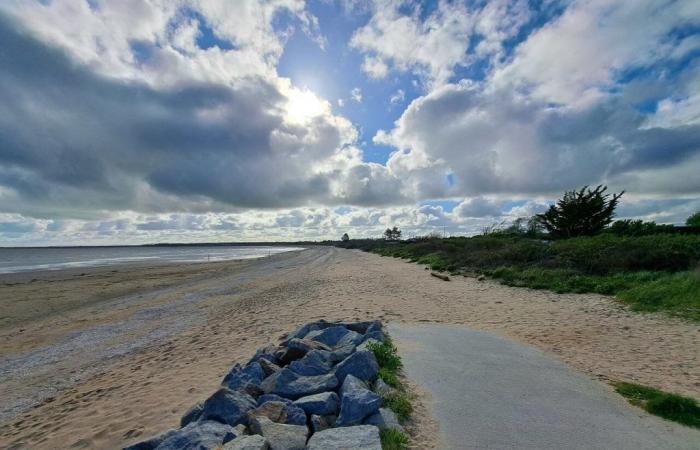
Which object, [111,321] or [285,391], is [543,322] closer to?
[285,391]

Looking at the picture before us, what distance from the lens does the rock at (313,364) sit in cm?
520

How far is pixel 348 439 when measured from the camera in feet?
11.2

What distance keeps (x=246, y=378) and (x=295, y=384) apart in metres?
0.94

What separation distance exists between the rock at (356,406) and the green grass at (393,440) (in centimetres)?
28

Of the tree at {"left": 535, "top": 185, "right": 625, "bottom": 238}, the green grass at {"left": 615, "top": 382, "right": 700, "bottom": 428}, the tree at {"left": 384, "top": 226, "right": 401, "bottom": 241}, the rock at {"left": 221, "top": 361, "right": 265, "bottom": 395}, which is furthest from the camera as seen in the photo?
the tree at {"left": 384, "top": 226, "right": 401, "bottom": 241}

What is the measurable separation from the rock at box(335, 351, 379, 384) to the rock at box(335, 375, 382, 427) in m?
0.76

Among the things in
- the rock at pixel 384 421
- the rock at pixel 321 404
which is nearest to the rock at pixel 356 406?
the rock at pixel 384 421

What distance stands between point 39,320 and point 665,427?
65.3 ft

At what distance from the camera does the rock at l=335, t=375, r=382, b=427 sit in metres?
3.83

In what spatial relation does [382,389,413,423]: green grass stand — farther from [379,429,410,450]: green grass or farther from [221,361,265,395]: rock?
[221,361,265,395]: rock

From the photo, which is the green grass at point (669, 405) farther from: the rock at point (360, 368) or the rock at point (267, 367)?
the rock at point (267, 367)

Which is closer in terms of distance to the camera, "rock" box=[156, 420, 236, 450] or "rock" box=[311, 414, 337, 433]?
→ "rock" box=[156, 420, 236, 450]

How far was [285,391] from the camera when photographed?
4.67 meters

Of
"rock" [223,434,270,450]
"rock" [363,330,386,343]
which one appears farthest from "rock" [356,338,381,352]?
"rock" [223,434,270,450]
